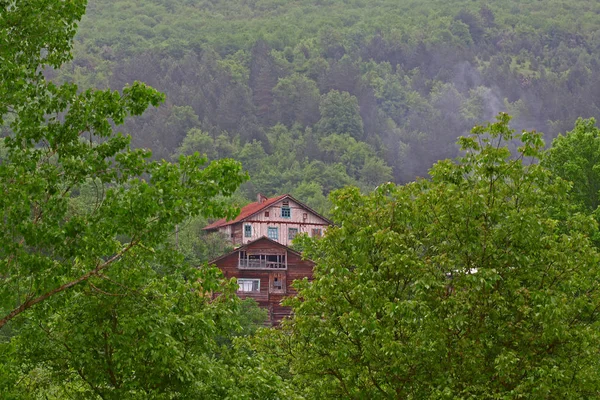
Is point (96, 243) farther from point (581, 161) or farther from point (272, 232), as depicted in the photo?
point (272, 232)

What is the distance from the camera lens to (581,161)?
45062 millimetres

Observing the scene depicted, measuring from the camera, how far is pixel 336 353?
66.9ft

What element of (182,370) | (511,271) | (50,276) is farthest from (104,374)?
(511,271)

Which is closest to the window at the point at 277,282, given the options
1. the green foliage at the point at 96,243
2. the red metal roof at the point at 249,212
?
the red metal roof at the point at 249,212

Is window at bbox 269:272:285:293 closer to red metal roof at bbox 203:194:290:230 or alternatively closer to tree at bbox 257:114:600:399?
red metal roof at bbox 203:194:290:230

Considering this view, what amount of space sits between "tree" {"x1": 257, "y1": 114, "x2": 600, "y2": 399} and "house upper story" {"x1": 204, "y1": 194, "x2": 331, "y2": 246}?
75.5 m

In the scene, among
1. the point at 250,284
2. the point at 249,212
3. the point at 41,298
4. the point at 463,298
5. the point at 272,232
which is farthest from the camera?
the point at 249,212

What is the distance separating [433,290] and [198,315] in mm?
5099

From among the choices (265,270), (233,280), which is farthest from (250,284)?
(233,280)

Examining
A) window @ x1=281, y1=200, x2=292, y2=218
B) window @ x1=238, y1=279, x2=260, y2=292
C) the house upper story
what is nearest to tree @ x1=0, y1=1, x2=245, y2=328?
window @ x1=238, y1=279, x2=260, y2=292

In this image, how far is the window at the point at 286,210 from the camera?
328 ft

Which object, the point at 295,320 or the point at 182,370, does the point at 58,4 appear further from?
the point at 295,320

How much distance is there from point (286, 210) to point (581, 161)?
57.3 m

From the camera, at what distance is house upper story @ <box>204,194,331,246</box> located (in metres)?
97.3
